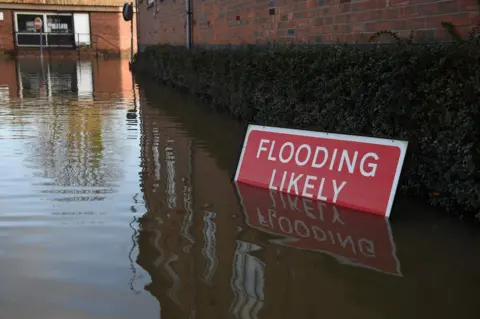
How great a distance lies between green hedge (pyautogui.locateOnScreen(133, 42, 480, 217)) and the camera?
343cm

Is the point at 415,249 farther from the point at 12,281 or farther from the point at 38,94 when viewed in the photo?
the point at 38,94

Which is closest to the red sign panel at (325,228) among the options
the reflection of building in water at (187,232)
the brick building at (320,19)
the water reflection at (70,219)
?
the reflection of building in water at (187,232)

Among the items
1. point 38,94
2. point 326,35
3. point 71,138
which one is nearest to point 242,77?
point 326,35

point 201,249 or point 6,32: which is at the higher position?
point 6,32

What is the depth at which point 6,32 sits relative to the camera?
33500 mm

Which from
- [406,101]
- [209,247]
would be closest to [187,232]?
[209,247]

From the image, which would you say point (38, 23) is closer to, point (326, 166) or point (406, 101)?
point (326, 166)

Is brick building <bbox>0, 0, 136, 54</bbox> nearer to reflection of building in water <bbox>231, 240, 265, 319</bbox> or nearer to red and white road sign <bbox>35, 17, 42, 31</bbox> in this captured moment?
red and white road sign <bbox>35, 17, 42, 31</bbox>

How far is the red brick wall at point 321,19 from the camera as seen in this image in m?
4.16

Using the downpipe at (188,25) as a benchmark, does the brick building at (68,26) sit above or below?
above

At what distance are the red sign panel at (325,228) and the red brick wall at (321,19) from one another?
160 cm

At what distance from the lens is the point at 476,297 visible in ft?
8.82

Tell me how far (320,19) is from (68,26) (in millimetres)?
32439

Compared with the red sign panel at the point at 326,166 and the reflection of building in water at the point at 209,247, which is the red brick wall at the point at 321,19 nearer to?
the red sign panel at the point at 326,166
